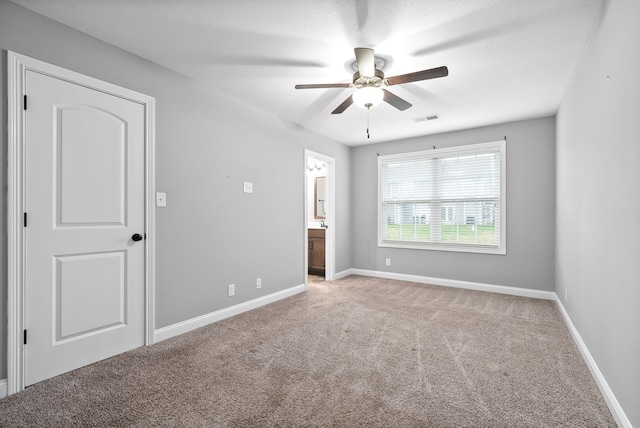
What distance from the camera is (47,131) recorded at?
2.07m

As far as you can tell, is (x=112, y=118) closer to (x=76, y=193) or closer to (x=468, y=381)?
(x=76, y=193)

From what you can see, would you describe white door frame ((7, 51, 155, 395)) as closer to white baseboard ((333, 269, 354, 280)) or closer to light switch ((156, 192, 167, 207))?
light switch ((156, 192, 167, 207))

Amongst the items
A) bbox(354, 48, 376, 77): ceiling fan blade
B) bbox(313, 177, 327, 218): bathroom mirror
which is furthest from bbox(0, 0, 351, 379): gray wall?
bbox(313, 177, 327, 218): bathroom mirror

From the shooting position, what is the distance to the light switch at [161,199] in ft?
8.93

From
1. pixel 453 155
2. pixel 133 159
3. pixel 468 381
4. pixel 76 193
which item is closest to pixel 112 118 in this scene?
pixel 133 159

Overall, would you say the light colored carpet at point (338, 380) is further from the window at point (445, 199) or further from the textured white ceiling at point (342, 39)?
the textured white ceiling at point (342, 39)

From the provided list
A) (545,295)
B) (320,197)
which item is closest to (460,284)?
(545,295)

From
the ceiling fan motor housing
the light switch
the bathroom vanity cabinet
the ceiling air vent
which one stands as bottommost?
the bathroom vanity cabinet

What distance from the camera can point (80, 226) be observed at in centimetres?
225

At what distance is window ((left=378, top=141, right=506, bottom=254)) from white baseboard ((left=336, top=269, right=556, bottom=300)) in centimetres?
50

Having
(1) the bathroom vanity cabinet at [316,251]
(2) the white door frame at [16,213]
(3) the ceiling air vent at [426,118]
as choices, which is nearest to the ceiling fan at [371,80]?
(3) the ceiling air vent at [426,118]

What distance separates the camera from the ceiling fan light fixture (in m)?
2.53

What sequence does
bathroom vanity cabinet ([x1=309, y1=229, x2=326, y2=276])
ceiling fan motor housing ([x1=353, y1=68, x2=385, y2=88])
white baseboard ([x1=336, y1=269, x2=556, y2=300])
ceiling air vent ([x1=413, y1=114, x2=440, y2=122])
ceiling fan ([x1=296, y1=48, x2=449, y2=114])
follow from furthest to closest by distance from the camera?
bathroom vanity cabinet ([x1=309, y1=229, x2=326, y2=276])
white baseboard ([x1=336, y1=269, x2=556, y2=300])
ceiling air vent ([x1=413, y1=114, x2=440, y2=122])
ceiling fan motor housing ([x1=353, y1=68, x2=385, y2=88])
ceiling fan ([x1=296, y1=48, x2=449, y2=114])

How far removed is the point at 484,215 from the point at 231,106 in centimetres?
383
